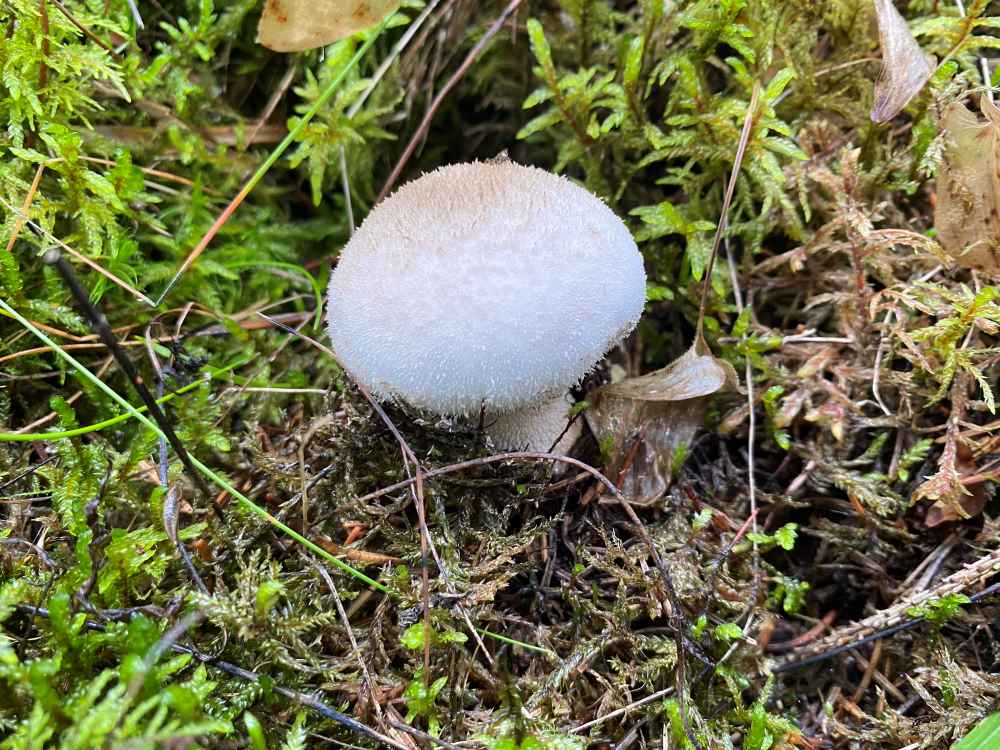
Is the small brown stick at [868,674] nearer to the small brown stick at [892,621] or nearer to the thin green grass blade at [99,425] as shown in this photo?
the small brown stick at [892,621]

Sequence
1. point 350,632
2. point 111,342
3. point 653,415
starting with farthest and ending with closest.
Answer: point 653,415 < point 350,632 < point 111,342

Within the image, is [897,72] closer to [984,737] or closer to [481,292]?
[481,292]

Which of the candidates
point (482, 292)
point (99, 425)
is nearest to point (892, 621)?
point (482, 292)

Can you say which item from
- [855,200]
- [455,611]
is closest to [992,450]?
[855,200]

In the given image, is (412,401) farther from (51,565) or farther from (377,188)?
(377,188)

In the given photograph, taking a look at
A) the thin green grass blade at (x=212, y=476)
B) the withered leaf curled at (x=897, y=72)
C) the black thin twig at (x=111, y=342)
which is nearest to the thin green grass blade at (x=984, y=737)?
the thin green grass blade at (x=212, y=476)

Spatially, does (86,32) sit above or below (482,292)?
above

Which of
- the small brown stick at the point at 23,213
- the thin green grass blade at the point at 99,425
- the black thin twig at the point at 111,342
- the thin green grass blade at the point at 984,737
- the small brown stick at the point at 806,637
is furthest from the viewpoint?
the small brown stick at the point at 23,213
